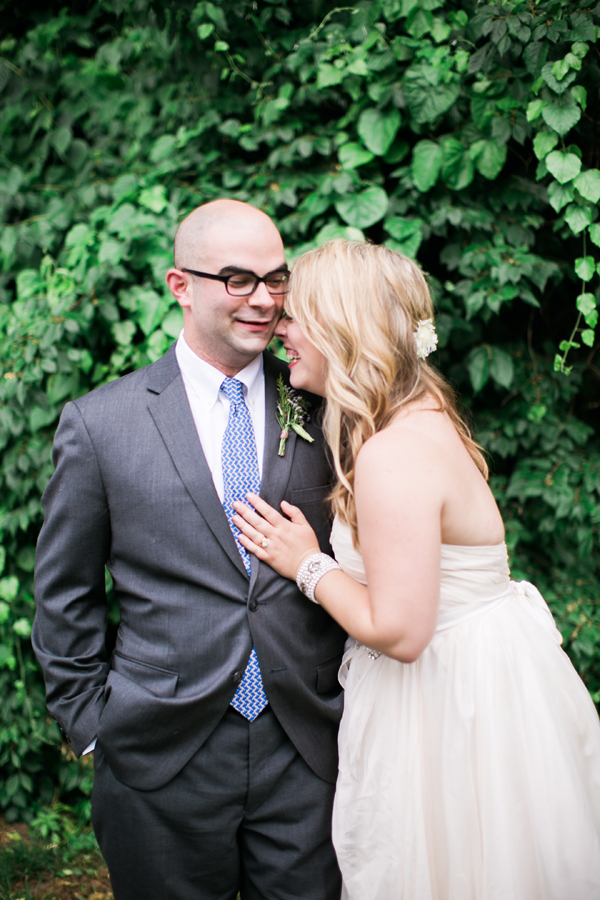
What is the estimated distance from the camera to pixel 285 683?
66.9 inches

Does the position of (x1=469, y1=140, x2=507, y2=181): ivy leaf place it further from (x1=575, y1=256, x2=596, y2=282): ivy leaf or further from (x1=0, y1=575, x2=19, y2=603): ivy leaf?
(x1=0, y1=575, x2=19, y2=603): ivy leaf

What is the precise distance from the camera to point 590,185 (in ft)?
7.39

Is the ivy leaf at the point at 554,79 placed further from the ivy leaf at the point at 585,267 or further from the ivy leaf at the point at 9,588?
the ivy leaf at the point at 9,588

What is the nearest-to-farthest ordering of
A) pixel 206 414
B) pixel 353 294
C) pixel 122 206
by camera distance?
pixel 353 294 < pixel 206 414 < pixel 122 206

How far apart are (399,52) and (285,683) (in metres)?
2.24

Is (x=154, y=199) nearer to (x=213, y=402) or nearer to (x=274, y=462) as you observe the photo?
(x=213, y=402)

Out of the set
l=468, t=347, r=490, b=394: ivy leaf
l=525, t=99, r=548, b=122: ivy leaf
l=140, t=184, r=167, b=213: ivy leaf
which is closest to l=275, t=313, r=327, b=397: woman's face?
l=468, t=347, r=490, b=394: ivy leaf

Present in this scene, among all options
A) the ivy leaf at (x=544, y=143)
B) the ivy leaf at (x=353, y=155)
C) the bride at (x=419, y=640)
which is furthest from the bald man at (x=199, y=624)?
the ivy leaf at (x=544, y=143)

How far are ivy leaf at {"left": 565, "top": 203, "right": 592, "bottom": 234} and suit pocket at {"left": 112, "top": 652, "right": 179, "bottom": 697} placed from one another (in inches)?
77.4

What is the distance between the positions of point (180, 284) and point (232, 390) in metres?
0.37

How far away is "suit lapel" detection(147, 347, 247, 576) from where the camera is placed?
1.67 metres

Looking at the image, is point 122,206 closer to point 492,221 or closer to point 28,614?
point 492,221

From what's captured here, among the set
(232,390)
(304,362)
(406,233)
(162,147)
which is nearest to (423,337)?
(304,362)

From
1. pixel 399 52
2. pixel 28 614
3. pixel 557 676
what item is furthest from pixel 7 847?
pixel 399 52
